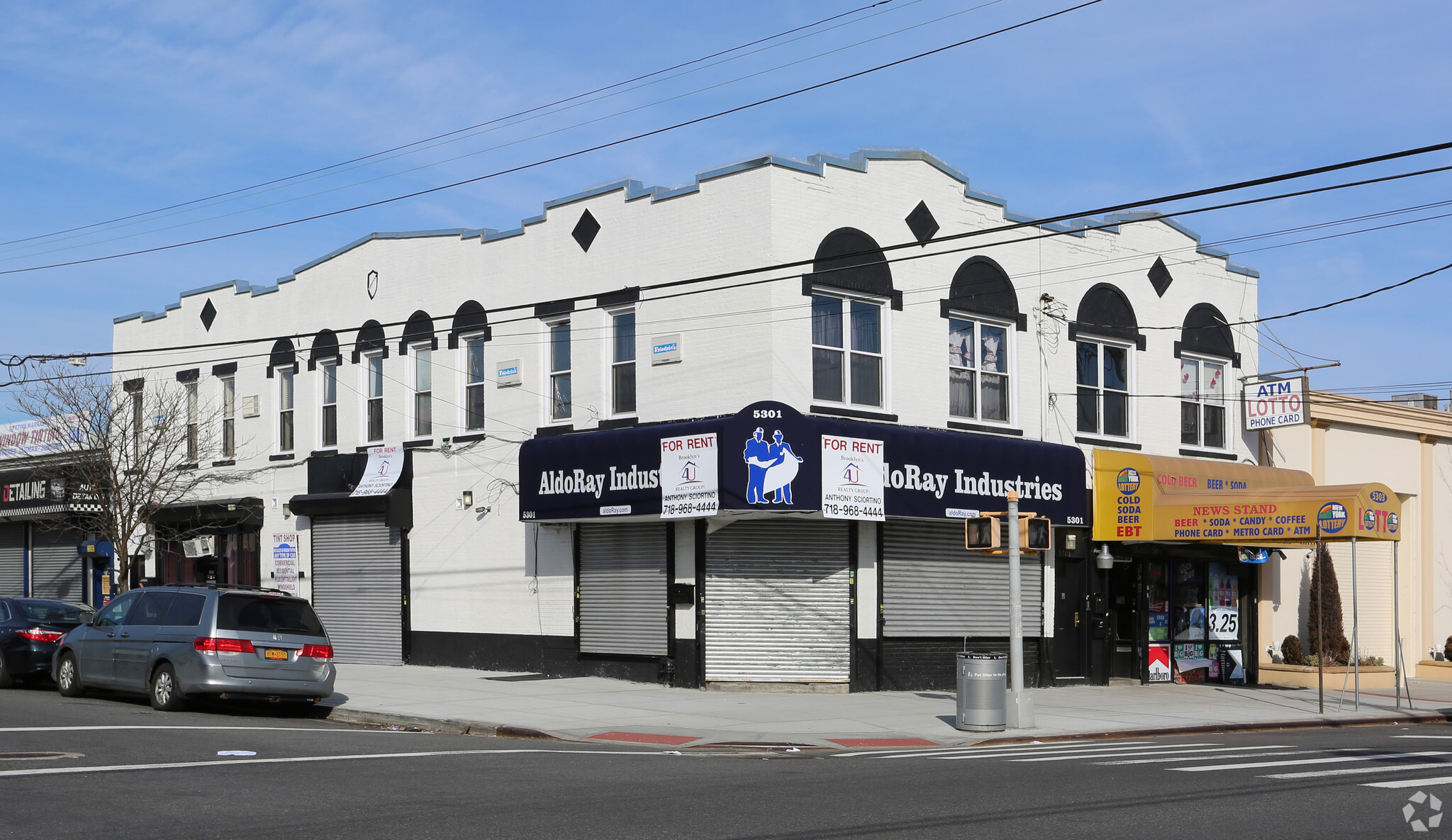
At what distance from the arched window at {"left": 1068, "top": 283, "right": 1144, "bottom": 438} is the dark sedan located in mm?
17562

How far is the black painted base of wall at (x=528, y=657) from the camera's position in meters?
23.0

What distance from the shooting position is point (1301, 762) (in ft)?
45.4

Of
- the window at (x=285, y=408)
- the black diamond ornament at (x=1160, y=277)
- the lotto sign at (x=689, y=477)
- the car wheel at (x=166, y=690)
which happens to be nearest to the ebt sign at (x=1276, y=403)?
the black diamond ornament at (x=1160, y=277)

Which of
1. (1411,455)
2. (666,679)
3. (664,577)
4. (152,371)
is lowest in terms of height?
(666,679)

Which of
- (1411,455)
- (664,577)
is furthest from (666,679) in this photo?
(1411,455)

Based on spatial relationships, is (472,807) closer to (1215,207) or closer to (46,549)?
(1215,207)

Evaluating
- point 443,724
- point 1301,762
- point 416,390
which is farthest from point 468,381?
point 1301,762

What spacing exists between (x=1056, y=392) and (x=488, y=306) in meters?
10.5

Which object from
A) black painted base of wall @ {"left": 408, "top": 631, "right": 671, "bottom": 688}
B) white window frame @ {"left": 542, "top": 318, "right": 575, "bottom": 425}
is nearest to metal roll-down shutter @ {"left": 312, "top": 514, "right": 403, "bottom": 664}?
black painted base of wall @ {"left": 408, "top": 631, "right": 671, "bottom": 688}

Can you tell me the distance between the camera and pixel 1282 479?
2850cm

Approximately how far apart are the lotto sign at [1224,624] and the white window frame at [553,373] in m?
13.7

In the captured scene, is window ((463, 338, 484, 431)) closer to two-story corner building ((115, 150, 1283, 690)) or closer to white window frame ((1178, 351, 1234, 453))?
two-story corner building ((115, 150, 1283, 690))

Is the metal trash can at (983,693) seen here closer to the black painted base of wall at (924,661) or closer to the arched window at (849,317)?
the black painted base of wall at (924,661)

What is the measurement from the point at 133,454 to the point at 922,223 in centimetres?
1906
